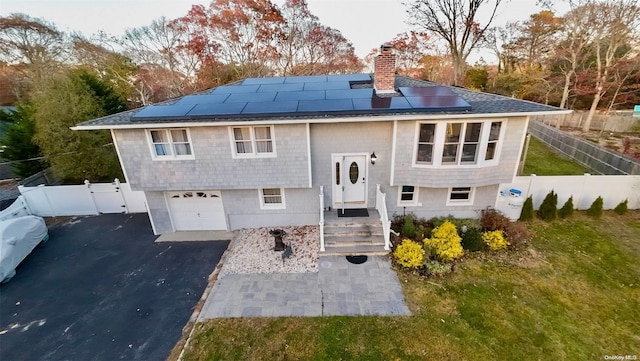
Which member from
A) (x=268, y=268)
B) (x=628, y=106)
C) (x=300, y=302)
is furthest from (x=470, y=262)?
(x=628, y=106)

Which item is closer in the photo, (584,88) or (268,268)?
(268,268)

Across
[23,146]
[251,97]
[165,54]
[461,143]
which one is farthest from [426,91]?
[165,54]

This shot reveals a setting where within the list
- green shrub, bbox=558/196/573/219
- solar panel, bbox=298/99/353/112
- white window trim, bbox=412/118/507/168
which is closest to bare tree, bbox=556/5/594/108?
green shrub, bbox=558/196/573/219

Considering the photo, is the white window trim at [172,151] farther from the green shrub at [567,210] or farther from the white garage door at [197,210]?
the green shrub at [567,210]

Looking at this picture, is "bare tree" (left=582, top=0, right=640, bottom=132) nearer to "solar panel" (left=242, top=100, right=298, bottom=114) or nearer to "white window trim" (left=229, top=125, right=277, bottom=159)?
"solar panel" (left=242, top=100, right=298, bottom=114)

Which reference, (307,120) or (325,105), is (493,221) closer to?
(325,105)

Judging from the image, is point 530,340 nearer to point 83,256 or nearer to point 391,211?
point 391,211
